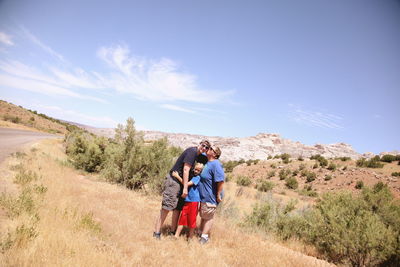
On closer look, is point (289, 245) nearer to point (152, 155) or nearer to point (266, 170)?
point (152, 155)

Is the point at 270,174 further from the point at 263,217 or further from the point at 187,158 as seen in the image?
the point at 187,158

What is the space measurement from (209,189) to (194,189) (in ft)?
1.01

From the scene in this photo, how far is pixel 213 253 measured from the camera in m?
4.37

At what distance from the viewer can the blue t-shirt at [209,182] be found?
16.0ft

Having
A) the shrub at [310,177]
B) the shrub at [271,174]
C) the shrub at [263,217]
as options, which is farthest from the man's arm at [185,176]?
the shrub at [271,174]

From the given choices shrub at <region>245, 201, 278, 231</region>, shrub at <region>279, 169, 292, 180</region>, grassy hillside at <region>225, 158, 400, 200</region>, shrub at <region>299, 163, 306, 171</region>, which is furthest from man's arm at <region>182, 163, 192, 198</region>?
shrub at <region>299, 163, 306, 171</region>

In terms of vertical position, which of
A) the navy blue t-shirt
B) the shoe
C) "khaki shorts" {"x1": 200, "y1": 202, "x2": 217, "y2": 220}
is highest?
the navy blue t-shirt

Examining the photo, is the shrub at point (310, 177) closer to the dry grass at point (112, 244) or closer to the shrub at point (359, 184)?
the shrub at point (359, 184)

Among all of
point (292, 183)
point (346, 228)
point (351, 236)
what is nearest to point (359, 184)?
point (292, 183)

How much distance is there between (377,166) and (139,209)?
28586 mm

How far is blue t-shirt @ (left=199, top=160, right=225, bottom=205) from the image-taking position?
4875mm

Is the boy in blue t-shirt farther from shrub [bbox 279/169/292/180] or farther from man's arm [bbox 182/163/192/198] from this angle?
shrub [bbox 279/169/292/180]

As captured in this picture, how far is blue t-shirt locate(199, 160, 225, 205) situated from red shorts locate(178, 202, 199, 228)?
0.23 m

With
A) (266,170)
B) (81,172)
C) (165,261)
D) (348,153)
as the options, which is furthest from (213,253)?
(348,153)
